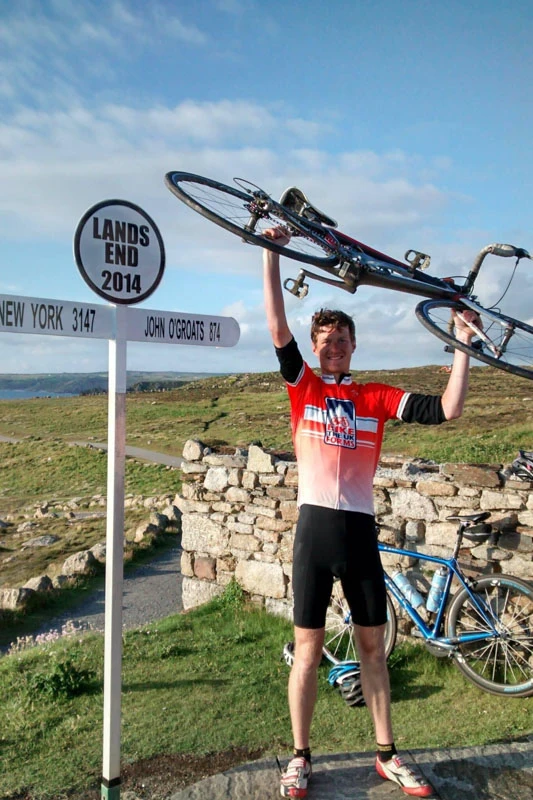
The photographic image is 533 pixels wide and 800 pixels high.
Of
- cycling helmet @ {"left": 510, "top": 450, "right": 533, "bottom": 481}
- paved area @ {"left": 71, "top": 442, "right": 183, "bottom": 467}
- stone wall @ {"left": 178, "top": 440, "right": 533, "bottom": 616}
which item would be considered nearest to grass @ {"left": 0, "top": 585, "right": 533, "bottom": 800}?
stone wall @ {"left": 178, "top": 440, "right": 533, "bottom": 616}

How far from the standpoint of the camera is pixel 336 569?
10.0ft

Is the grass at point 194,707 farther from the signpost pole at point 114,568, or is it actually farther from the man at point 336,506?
the man at point 336,506

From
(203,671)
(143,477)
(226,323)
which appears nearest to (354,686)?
(203,671)

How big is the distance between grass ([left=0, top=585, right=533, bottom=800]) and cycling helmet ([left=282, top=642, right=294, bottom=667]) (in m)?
0.07

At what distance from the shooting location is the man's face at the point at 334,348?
3.28 meters

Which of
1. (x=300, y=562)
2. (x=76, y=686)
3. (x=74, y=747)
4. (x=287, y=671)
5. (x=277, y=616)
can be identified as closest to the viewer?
(x=300, y=562)

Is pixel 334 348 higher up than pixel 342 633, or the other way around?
pixel 334 348

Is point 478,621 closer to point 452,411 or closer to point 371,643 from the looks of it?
point 371,643

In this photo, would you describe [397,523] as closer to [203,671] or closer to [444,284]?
[203,671]

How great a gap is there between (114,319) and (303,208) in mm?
1532

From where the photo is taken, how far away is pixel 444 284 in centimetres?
389

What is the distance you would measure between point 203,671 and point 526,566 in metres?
2.68

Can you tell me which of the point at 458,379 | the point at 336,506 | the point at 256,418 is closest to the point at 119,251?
the point at 336,506

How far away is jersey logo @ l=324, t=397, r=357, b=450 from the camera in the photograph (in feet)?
10.4
